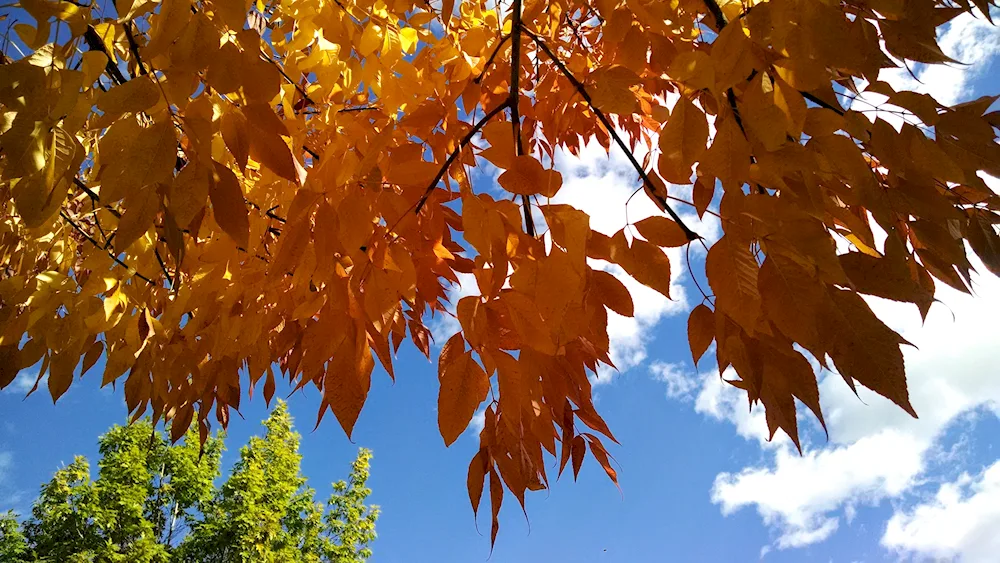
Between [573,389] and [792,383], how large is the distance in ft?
0.88

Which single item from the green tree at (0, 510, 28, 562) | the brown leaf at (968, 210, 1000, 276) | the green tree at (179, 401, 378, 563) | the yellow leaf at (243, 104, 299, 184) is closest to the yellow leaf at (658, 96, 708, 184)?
the yellow leaf at (243, 104, 299, 184)

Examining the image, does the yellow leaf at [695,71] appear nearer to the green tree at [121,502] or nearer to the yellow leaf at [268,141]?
the yellow leaf at [268,141]

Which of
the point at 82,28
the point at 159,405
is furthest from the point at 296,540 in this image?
the point at 82,28

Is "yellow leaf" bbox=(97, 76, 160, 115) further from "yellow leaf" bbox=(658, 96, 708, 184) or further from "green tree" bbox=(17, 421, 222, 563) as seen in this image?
"green tree" bbox=(17, 421, 222, 563)

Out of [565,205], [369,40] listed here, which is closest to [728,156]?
[565,205]

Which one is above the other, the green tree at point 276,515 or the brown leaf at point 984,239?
the green tree at point 276,515

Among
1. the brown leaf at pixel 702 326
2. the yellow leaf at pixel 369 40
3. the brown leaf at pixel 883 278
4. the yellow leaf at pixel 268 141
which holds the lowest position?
the brown leaf at pixel 883 278

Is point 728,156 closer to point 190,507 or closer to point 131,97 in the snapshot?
point 131,97

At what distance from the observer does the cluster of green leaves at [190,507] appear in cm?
1021

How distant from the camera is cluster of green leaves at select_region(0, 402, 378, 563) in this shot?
1021 centimetres

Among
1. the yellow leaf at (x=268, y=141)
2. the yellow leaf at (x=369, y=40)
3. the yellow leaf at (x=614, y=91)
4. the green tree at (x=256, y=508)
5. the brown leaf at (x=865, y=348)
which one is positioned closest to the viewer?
the brown leaf at (x=865, y=348)

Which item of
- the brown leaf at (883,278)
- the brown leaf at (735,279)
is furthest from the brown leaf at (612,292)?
the brown leaf at (883,278)

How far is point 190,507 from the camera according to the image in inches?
434

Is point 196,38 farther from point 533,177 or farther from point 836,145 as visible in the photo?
point 836,145
